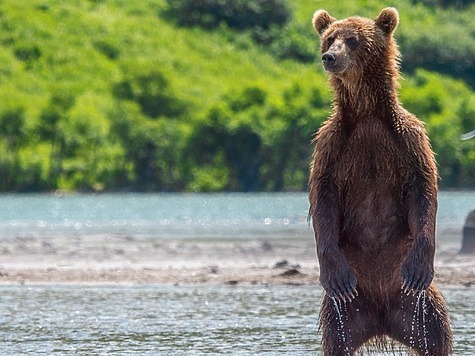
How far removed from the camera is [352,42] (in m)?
8.77

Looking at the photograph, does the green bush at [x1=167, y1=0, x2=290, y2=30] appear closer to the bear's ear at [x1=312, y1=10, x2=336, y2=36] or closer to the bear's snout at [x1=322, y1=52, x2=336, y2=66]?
the bear's ear at [x1=312, y1=10, x2=336, y2=36]

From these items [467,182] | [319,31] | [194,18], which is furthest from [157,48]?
[319,31]

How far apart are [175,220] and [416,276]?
3523 centimetres

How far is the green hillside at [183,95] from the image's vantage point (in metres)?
83.6

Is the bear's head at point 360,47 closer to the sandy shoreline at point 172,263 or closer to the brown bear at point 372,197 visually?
the brown bear at point 372,197

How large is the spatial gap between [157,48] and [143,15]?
11648 mm

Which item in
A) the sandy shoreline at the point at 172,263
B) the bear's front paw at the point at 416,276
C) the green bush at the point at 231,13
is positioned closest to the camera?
the bear's front paw at the point at 416,276

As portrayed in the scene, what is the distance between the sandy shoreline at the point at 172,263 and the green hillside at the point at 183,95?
178ft

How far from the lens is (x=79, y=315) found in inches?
598

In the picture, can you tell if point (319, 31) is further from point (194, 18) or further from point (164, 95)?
point (194, 18)

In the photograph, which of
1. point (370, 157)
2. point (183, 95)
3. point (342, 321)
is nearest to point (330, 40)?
point (370, 157)

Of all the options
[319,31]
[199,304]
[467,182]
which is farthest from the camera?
[467,182]

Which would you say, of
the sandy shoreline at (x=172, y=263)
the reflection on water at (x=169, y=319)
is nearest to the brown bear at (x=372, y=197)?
the reflection on water at (x=169, y=319)

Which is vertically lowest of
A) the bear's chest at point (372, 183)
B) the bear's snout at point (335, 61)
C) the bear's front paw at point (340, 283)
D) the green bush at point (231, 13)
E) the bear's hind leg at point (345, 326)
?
the bear's hind leg at point (345, 326)
